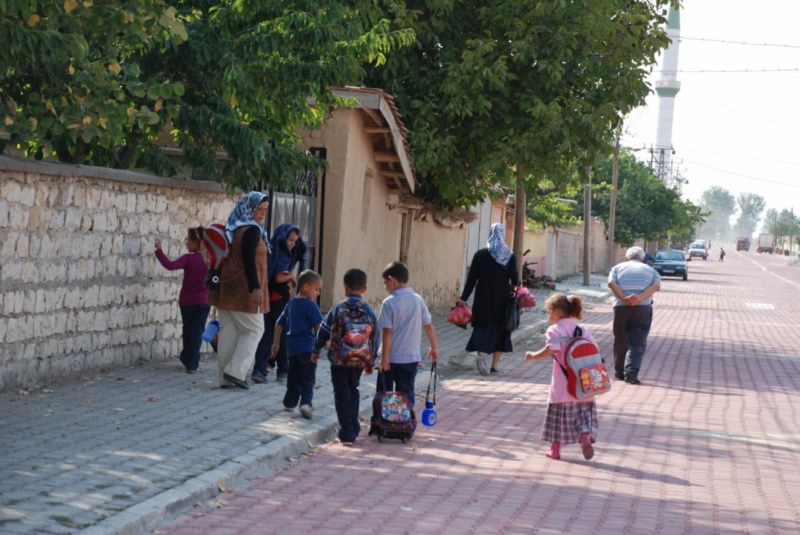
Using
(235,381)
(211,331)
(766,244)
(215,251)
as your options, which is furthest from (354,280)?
(766,244)

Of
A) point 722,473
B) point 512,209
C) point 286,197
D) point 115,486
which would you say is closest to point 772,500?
point 722,473

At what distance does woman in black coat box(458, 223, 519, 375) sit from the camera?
15219 millimetres

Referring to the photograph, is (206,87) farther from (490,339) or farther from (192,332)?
(490,339)

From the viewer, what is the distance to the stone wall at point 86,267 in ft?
34.5

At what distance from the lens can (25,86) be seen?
11.2 m

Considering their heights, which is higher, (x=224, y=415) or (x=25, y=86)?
(x=25, y=86)

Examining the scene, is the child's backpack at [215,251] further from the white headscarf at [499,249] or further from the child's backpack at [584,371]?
the white headscarf at [499,249]

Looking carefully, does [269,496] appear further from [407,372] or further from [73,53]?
[73,53]

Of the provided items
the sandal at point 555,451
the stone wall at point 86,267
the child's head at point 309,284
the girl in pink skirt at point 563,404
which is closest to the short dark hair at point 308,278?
the child's head at point 309,284

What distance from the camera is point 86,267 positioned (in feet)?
38.6

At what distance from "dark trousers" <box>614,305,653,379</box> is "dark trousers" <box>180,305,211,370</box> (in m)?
5.60

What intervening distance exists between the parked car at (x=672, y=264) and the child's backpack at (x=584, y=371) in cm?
5271

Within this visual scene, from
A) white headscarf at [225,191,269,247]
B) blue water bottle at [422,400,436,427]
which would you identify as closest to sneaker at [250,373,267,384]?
white headscarf at [225,191,269,247]

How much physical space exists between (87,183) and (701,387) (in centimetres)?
795
